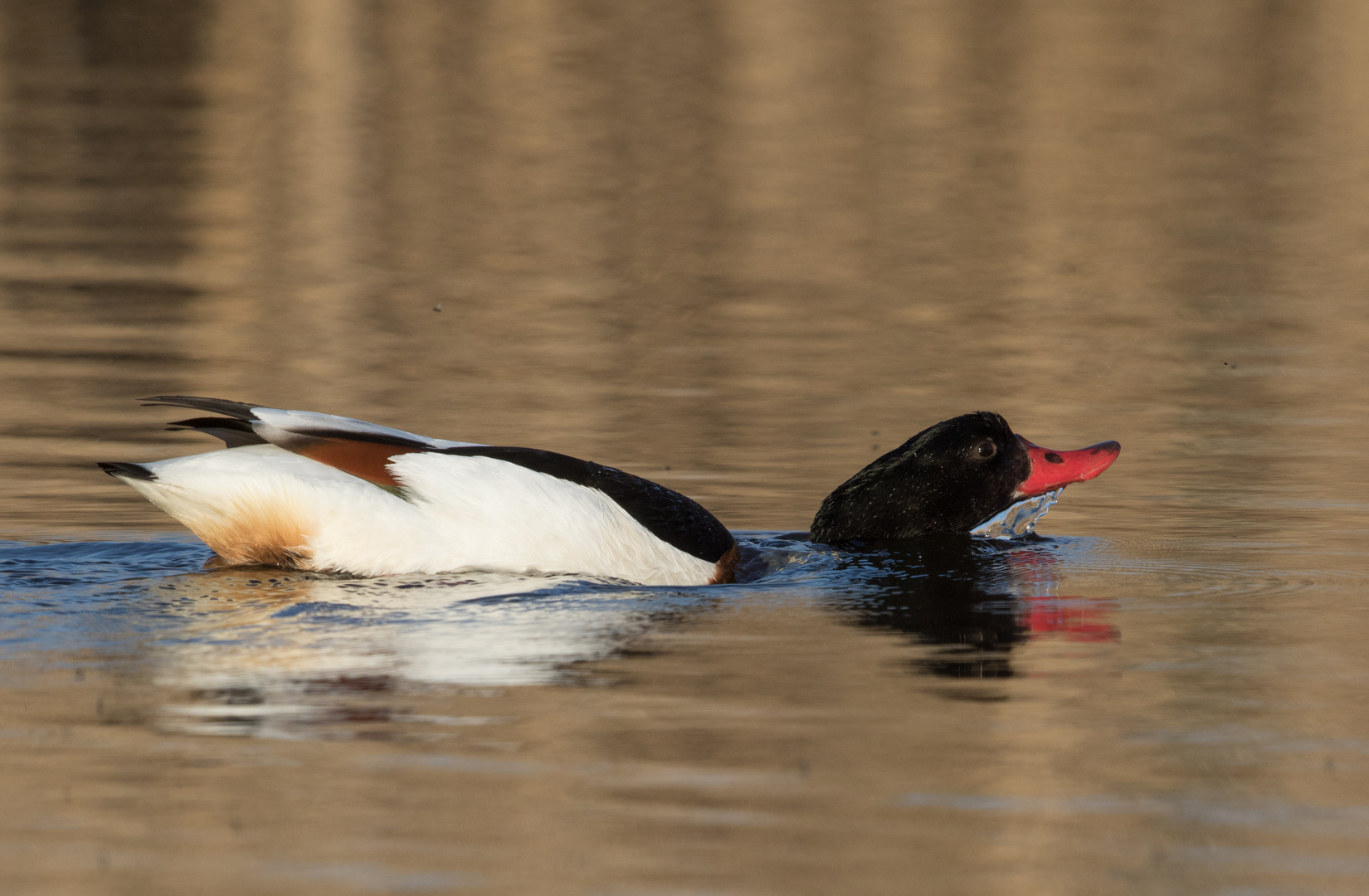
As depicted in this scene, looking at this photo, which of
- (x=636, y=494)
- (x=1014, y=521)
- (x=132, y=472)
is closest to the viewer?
(x=132, y=472)

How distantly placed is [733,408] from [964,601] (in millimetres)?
3729

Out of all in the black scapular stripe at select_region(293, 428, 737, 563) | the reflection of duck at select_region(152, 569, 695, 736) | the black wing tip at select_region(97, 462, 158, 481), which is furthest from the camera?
the black scapular stripe at select_region(293, 428, 737, 563)

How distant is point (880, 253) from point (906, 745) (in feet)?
42.0

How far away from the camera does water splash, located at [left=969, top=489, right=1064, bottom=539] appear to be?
9.60 metres

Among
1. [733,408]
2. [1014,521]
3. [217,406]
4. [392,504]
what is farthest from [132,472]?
[733,408]

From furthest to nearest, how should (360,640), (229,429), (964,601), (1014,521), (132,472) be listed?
1. (1014,521)
2. (964,601)
3. (229,429)
4. (132,472)
5. (360,640)

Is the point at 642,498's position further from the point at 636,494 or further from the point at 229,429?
the point at 229,429

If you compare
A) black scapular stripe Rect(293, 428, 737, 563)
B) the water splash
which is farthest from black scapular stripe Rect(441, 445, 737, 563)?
the water splash

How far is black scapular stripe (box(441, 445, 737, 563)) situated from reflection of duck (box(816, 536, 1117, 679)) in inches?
24.1

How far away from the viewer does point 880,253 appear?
1819cm

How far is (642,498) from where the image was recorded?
796 centimetres

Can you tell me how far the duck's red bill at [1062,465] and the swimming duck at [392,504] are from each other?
222 cm

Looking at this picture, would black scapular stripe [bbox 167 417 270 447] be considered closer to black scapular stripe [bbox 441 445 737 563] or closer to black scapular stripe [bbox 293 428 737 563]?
black scapular stripe [bbox 293 428 737 563]

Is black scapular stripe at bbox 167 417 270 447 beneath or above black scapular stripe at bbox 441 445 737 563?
above
